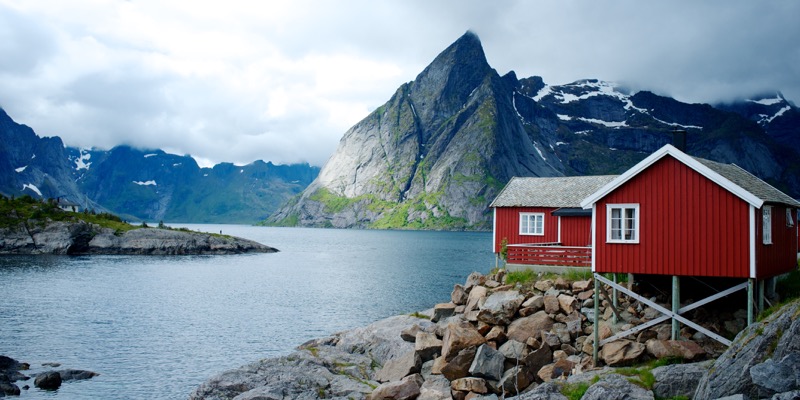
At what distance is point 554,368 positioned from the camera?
870 inches

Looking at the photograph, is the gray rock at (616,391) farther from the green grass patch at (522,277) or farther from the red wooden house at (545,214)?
the red wooden house at (545,214)

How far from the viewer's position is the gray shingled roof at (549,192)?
41156 mm

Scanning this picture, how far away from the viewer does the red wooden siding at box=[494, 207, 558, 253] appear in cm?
4091

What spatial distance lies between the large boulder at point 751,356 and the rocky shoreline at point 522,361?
3 centimetres

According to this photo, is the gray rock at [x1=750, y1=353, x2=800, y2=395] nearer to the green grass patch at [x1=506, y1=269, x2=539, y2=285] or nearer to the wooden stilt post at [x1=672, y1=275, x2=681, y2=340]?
the wooden stilt post at [x1=672, y1=275, x2=681, y2=340]

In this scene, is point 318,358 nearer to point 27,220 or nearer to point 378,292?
point 378,292

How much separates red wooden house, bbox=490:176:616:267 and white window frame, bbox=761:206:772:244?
14.3 metres

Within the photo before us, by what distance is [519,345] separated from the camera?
2447cm

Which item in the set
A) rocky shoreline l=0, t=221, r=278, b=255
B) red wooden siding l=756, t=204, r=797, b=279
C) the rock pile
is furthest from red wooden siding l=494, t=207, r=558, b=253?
rocky shoreline l=0, t=221, r=278, b=255

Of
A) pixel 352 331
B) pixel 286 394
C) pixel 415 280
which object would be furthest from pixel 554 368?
pixel 415 280

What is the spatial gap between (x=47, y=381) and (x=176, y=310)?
22.8m

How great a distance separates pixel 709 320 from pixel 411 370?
1379 cm

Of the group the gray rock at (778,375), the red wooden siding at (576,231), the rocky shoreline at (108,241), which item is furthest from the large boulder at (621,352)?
the rocky shoreline at (108,241)

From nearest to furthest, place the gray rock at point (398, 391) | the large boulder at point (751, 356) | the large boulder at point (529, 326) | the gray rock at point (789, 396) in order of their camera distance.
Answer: the gray rock at point (789, 396) → the large boulder at point (751, 356) → the gray rock at point (398, 391) → the large boulder at point (529, 326)
